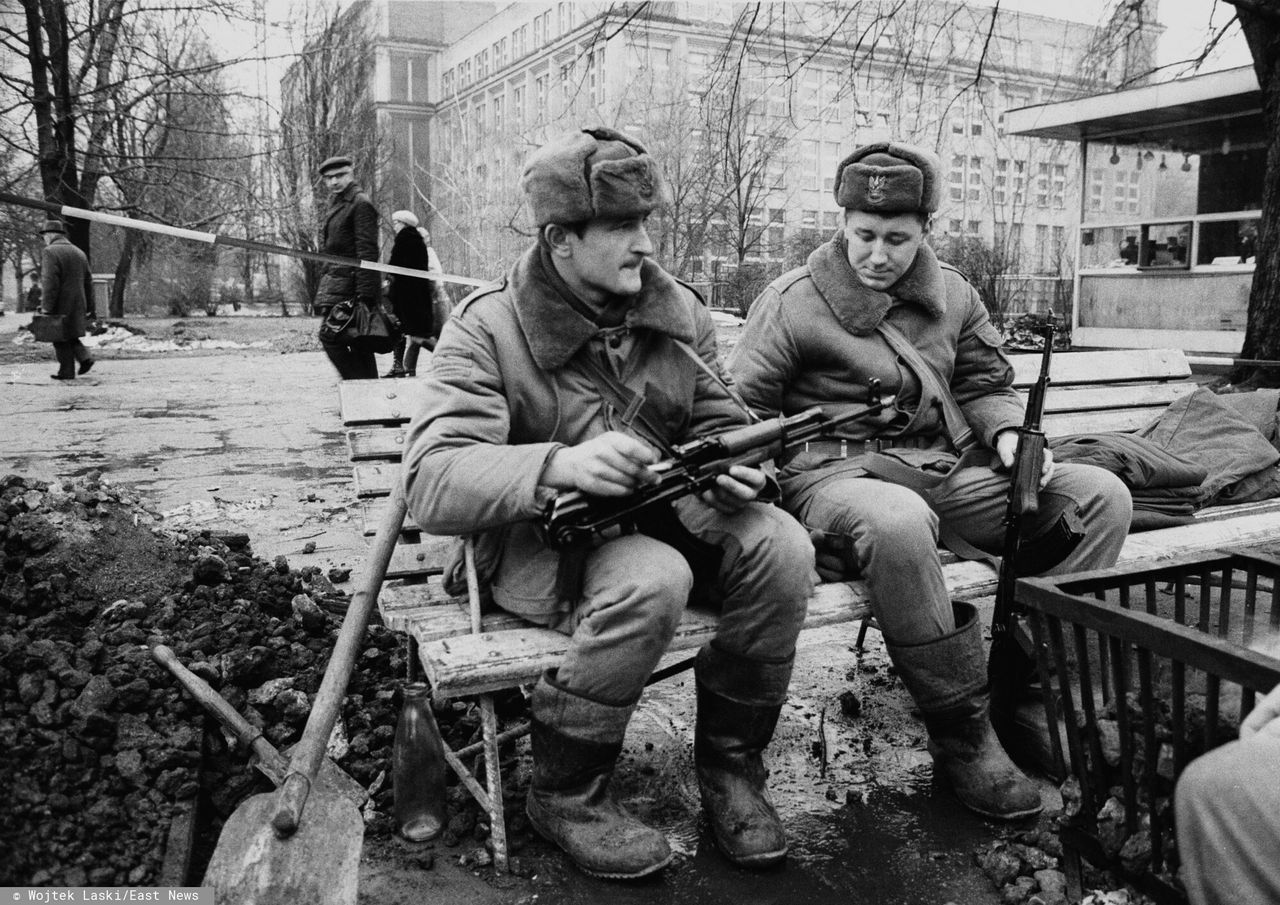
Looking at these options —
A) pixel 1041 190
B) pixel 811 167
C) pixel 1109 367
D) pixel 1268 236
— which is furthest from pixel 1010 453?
pixel 1041 190

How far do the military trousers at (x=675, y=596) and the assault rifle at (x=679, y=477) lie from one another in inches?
4.5

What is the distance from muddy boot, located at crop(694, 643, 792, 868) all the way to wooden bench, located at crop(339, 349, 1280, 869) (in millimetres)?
129

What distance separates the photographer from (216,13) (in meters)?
18.5

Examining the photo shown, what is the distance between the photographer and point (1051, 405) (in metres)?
4.77

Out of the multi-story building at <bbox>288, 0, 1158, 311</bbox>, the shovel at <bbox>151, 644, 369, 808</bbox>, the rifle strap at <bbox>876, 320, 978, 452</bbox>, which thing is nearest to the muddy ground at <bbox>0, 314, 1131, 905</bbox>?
the shovel at <bbox>151, 644, 369, 808</bbox>

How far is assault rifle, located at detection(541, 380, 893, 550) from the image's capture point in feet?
8.12

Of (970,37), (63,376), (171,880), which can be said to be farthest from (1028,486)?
(63,376)

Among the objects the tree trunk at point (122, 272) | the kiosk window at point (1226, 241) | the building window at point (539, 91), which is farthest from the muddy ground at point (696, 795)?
the building window at point (539, 91)

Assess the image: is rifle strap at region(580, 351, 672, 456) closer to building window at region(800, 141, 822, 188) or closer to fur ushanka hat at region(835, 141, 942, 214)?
fur ushanka hat at region(835, 141, 942, 214)

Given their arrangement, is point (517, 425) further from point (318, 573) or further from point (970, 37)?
point (970, 37)

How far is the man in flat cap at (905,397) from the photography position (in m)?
3.04

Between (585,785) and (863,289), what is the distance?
178 cm

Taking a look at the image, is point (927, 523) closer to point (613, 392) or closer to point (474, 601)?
point (613, 392)

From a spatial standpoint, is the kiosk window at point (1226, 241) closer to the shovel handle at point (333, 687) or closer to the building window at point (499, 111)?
the shovel handle at point (333, 687)
